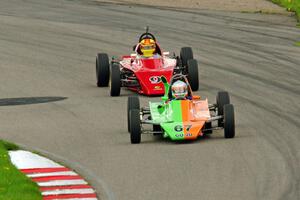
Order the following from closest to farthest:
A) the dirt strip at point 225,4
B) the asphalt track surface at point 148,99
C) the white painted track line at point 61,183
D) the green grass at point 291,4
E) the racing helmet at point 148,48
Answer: the white painted track line at point 61,183, the asphalt track surface at point 148,99, the racing helmet at point 148,48, the green grass at point 291,4, the dirt strip at point 225,4

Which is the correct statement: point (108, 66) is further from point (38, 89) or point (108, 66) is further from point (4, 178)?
point (4, 178)

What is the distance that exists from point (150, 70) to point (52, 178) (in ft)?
34.2

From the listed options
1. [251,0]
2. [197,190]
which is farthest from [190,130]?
[251,0]

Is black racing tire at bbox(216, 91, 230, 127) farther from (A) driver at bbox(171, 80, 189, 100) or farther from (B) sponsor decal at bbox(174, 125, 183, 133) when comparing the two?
(B) sponsor decal at bbox(174, 125, 183, 133)

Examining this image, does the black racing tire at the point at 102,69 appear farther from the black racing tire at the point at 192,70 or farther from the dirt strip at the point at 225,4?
the dirt strip at the point at 225,4

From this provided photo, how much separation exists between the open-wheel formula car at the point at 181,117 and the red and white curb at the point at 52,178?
A: 8.64 ft

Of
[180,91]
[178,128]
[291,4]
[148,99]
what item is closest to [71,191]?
[178,128]

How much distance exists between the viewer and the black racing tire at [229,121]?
25.8 metres

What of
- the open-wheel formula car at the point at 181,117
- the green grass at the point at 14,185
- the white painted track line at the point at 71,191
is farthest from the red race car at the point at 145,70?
the white painted track line at the point at 71,191

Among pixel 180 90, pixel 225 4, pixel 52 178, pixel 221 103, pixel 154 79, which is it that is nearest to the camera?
pixel 52 178

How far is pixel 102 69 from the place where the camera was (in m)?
34.2

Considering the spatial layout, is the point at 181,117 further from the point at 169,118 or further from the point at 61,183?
the point at 61,183

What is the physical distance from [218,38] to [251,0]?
945 centimetres

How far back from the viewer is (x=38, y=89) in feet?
114
